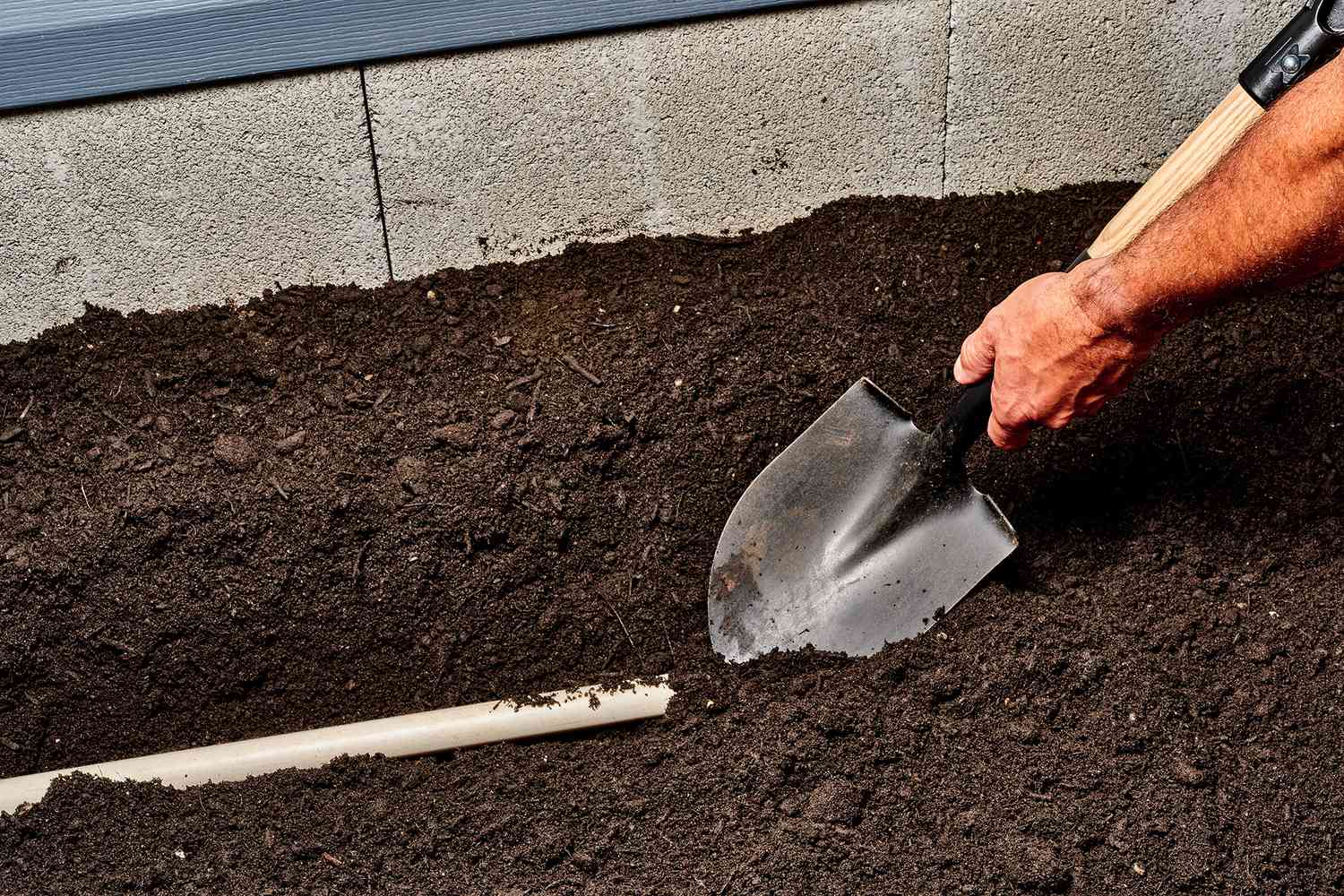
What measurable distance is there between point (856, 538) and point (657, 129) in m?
1.31

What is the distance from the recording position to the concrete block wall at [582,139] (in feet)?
10.1

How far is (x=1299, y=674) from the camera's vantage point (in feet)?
7.79

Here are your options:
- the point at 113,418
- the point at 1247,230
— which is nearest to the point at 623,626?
the point at 113,418

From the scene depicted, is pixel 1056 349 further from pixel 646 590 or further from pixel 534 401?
pixel 534 401

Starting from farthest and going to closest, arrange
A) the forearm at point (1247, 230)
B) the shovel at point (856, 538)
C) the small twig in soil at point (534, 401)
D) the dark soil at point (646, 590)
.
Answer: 1. the small twig in soil at point (534, 401)
2. the shovel at point (856, 538)
3. the dark soil at point (646, 590)
4. the forearm at point (1247, 230)

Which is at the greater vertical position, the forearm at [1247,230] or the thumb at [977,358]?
the forearm at [1247,230]

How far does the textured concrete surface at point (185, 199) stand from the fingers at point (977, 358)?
1745 millimetres

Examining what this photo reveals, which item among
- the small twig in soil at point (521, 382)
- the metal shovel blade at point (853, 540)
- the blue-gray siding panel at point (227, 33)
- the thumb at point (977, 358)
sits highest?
the blue-gray siding panel at point (227, 33)

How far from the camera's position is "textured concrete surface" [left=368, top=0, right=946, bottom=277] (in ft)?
10.2

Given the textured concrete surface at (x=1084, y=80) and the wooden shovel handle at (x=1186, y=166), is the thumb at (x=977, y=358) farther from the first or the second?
the textured concrete surface at (x=1084, y=80)

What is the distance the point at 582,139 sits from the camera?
3172 millimetres

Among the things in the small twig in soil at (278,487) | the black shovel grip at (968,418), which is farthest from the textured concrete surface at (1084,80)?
the small twig in soil at (278,487)

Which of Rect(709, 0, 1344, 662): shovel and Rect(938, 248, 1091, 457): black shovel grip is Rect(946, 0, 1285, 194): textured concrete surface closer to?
Rect(938, 248, 1091, 457): black shovel grip

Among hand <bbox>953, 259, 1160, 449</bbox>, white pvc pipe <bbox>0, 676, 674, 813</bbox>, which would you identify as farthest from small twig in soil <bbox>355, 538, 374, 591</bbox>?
hand <bbox>953, 259, 1160, 449</bbox>
